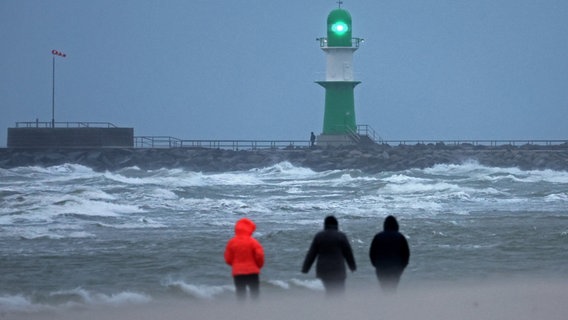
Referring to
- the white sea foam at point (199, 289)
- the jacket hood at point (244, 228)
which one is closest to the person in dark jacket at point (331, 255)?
the jacket hood at point (244, 228)

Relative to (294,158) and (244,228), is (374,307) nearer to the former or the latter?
(244,228)

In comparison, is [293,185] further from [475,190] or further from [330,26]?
[330,26]

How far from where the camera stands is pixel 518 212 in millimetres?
24656

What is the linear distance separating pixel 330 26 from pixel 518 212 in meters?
24.5

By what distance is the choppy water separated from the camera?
1332 cm

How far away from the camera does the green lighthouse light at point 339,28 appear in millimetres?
47991

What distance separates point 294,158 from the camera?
5053 centimetres

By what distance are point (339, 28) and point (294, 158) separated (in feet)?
19.4

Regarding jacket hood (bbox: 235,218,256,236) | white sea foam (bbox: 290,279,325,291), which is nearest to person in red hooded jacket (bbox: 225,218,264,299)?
jacket hood (bbox: 235,218,256,236)

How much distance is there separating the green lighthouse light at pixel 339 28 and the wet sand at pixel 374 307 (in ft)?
120

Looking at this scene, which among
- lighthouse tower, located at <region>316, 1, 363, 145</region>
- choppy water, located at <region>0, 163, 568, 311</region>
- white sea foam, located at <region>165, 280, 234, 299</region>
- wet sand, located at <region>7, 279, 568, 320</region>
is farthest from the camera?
lighthouse tower, located at <region>316, 1, 363, 145</region>

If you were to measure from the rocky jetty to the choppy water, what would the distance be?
9679mm

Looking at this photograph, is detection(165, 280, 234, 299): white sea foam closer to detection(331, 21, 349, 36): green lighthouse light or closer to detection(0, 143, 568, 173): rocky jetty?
detection(0, 143, 568, 173): rocky jetty

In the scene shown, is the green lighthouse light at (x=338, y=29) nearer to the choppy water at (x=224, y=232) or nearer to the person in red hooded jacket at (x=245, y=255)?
the choppy water at (x=224, y=232)
